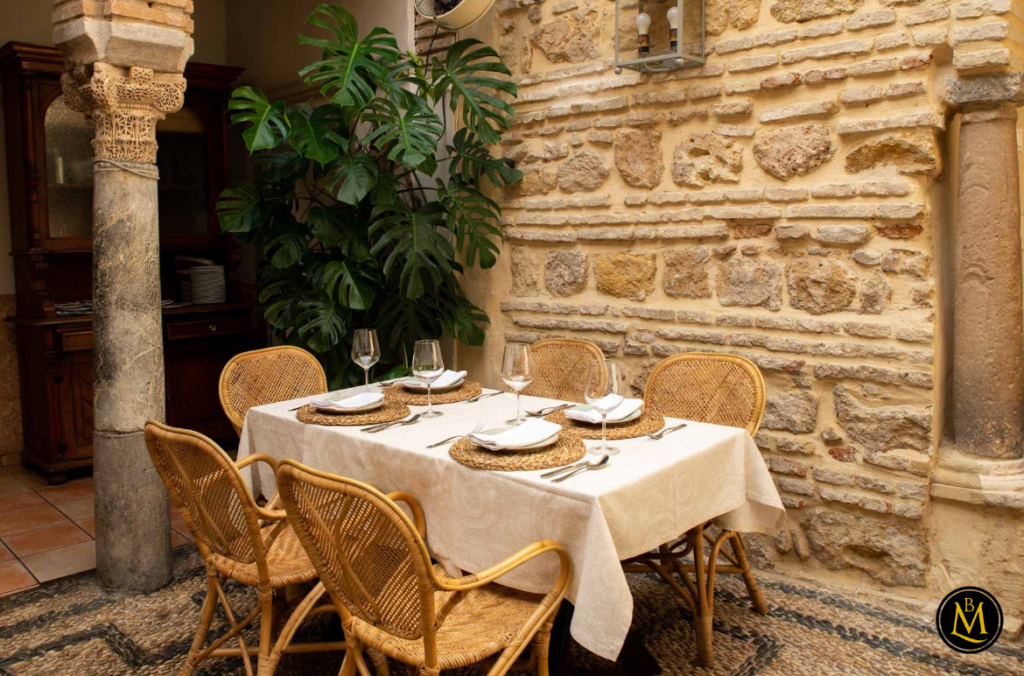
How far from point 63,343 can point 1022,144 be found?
186 inches

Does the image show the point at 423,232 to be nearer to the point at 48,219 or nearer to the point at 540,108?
the point at 540,108

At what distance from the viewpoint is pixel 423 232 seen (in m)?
4.08

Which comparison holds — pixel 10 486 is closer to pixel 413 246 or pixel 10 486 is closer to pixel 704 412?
pixel 413 246

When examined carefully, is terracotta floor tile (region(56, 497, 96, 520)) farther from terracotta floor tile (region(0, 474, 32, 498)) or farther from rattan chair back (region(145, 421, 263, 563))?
rattan chair back (region(145, 421, 263, 563))

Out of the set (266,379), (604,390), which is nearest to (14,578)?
(266,379)

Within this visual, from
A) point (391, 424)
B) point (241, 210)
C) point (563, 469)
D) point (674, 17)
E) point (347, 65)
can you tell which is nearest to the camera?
point (563, 469)

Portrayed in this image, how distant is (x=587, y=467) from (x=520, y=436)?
241 mm

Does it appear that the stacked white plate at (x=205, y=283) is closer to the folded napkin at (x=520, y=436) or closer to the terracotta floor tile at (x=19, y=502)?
the terracotta floor tile at (x=19, y=502)

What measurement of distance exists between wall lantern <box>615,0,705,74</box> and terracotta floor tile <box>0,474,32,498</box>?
153 inches

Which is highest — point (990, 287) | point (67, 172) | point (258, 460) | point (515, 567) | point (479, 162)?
point (67, 172)

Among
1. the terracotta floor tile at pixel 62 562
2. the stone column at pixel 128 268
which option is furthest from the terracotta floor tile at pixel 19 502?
the stone column at pixel 128 268

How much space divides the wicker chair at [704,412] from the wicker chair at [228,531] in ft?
3.59

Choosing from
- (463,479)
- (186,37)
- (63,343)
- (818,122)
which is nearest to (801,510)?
(818,122)

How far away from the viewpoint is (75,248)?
195 inches
